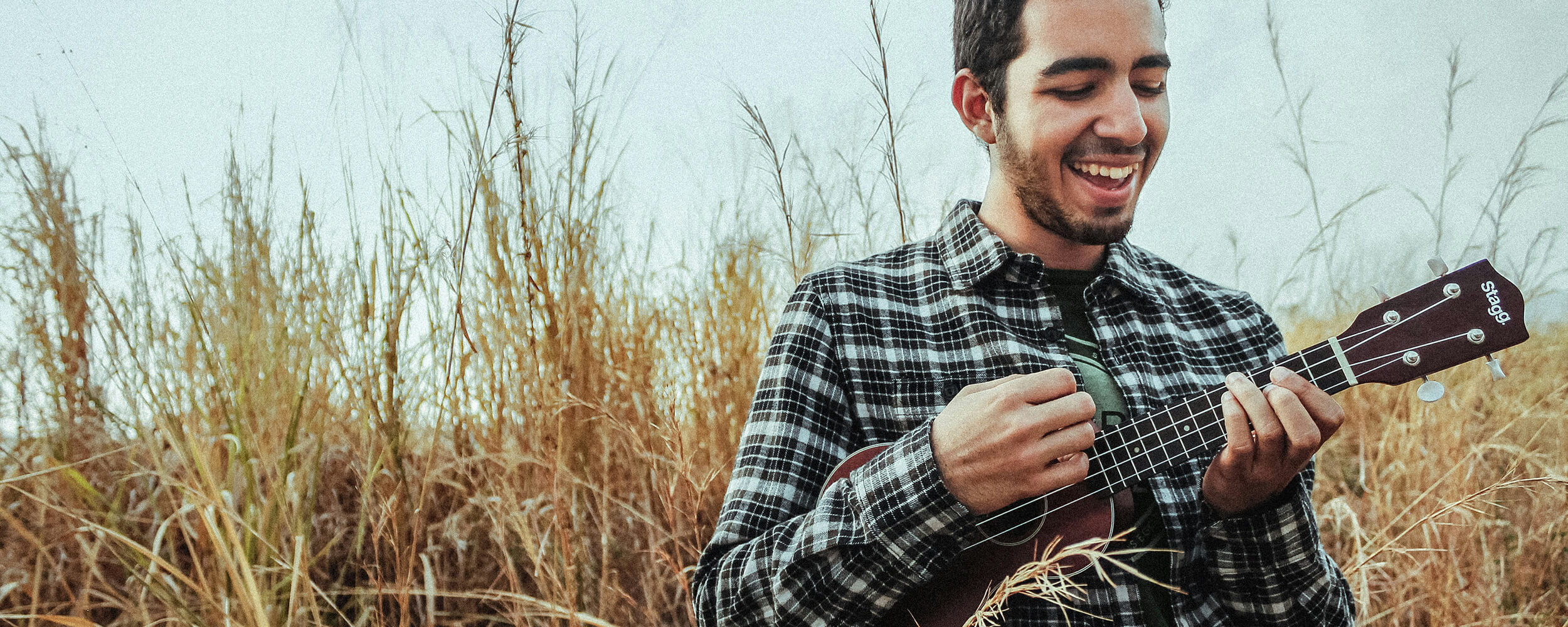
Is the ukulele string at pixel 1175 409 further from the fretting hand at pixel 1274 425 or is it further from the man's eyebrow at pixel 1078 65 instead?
the man's eyebrow at pixel 1078 65

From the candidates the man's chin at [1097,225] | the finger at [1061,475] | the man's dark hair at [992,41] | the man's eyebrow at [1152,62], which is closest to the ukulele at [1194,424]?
the finger at [1061,475]

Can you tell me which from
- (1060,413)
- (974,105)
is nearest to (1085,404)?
(1060,413)

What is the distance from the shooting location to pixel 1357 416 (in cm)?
268

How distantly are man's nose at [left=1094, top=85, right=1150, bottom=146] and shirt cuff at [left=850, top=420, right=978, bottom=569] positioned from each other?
1.87 ft

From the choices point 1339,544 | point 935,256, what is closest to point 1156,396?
point 935,256

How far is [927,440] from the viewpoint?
107 cm

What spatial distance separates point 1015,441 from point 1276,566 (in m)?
0.53

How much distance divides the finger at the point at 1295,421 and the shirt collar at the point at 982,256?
0.40 metres

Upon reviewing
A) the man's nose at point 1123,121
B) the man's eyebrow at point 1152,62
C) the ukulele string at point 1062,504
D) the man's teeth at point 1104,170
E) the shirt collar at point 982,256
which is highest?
the man's eyebrow at point 1152,62

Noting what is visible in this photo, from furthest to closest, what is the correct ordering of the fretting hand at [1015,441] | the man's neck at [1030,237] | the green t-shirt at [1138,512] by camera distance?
the man's neck at [1030,237]
the green t-shirt at [1138,512]
the fretting hand at [1015,441]

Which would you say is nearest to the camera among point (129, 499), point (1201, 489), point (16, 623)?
point (1201, 489)

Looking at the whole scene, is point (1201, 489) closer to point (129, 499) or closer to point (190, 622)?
point (190, 622)

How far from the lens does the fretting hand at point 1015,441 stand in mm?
1013

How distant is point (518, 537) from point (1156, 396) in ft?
4.67
